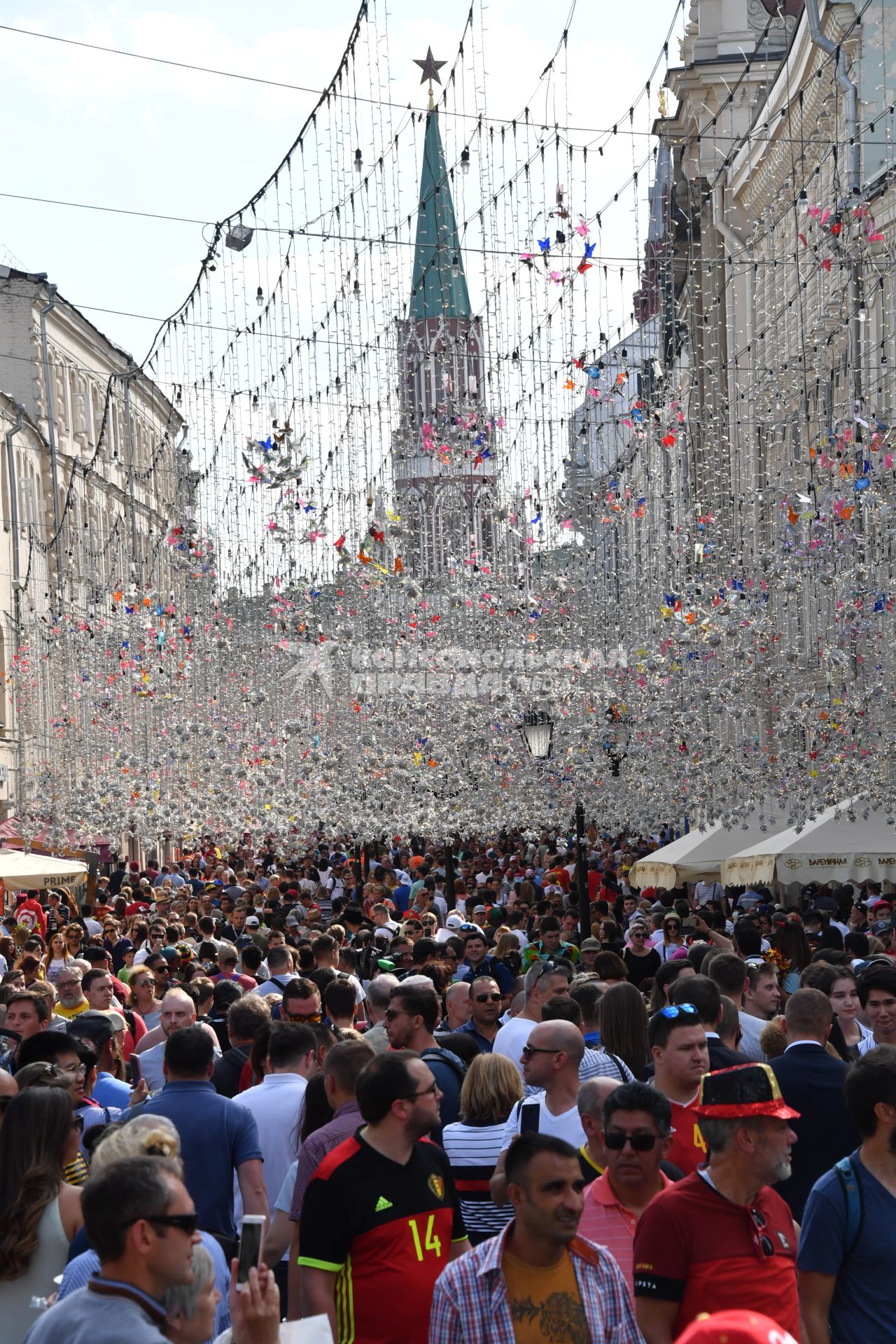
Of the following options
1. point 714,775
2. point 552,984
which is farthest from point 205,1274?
point 714,775

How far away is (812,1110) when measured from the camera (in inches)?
267

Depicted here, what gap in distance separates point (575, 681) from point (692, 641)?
6.49 meters

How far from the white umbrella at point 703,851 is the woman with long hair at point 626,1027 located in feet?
47.1

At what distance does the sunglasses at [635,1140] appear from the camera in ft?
17.1

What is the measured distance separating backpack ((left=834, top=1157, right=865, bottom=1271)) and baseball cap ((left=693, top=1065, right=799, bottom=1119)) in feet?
1.00

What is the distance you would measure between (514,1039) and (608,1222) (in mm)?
3342

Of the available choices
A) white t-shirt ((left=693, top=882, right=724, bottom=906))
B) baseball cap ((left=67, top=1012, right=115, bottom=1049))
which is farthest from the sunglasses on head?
white t-shirt ((left=693, top=882, right=724, bottom=906))

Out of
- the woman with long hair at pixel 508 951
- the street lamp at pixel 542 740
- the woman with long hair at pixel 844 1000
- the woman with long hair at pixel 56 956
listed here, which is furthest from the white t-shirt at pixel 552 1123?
the street lamp at pixel 542 740

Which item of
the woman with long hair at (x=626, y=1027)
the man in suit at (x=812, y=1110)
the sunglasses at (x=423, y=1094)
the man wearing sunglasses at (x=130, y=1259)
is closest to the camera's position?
the man wearing sunglasses at (x=130, y=1259)

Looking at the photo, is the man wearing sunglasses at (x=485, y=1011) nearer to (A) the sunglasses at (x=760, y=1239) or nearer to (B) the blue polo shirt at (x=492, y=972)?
(B) the blue polo shirt at (x=492, y=972)

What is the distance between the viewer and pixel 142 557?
3447 centimetres

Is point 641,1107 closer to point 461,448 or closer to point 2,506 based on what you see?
point 461,448

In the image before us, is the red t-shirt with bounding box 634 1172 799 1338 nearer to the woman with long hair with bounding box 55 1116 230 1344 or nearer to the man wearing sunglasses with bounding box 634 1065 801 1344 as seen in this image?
the man wearing sunglasses with bounding box 634 1065 801 1344

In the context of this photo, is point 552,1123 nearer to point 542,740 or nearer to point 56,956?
point 56,956
